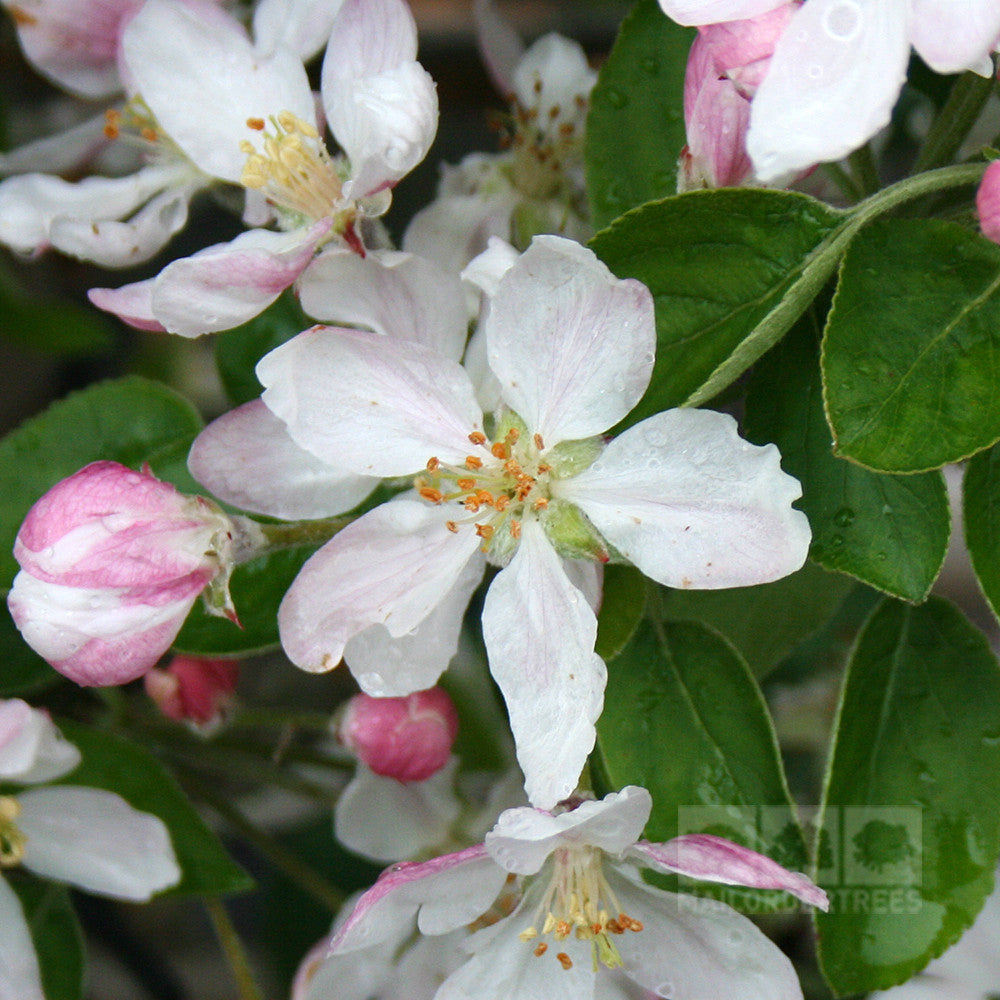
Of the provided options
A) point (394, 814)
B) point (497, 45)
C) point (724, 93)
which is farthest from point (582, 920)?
point (497, 45)

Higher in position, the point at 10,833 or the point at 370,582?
the point at 370,582

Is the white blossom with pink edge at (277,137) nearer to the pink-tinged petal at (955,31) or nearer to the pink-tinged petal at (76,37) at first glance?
the pink-tinged petal at (76,37)

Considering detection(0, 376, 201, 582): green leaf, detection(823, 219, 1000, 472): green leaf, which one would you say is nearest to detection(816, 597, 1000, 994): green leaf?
detection(823, 219, 1000, 472): green leaf

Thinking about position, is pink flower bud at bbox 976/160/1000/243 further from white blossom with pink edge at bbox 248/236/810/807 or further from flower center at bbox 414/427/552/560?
flower center at bbox 414/427/552/560

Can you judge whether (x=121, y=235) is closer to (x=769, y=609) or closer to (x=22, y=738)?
(x=22, y=738)

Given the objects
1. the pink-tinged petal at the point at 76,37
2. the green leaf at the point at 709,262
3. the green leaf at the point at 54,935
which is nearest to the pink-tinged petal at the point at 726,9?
the green leaf at the point at 709,262

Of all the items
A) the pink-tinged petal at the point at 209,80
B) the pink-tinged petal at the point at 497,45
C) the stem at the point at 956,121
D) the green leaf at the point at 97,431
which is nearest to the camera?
the stem at the point at 956,121
